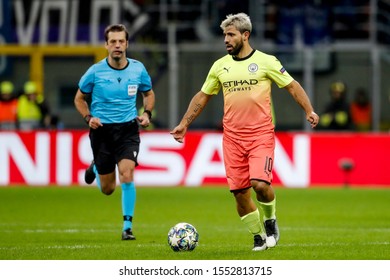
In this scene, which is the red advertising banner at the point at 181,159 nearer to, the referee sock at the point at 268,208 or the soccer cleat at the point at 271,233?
the soccer cleat at the point at 271,233

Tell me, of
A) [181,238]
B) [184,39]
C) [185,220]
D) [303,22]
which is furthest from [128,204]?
[303,22]

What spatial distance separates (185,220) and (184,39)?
1283 cm

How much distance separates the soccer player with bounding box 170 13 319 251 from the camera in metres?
11.9

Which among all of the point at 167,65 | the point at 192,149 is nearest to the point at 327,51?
the point at 167,65

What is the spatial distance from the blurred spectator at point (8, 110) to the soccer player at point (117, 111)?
13814 mm

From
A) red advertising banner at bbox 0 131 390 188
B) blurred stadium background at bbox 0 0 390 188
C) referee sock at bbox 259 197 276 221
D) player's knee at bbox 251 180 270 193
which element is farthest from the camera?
blurred stadium background at bbox 0 0 390 188

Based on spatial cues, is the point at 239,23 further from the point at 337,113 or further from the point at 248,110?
the point at 337,113

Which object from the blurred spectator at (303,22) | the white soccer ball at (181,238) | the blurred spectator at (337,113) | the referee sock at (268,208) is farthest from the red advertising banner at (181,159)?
the white soccer ball at (181,238)

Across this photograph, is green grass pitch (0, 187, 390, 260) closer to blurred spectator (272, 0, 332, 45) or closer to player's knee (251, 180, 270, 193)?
player's knee (251, 180, 270, 193)

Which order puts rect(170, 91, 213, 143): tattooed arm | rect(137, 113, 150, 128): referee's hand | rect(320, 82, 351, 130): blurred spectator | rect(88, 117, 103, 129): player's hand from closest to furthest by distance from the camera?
1. rect(170, 91, 213, 143): tattooed arm
2. rect(137, 113, 150, 128): referee's hand
3. rect(88, 117, 103, 129): player's hand
4. rect(320, 82, 351, 130): blurred spectator

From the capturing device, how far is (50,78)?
29766 mm

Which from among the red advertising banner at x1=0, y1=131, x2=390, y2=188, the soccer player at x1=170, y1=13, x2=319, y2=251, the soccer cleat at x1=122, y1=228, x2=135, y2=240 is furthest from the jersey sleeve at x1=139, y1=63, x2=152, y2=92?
the red advertising banner at x1=0, y1=131, x2=390, y2=188

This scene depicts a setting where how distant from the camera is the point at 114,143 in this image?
1420 cm

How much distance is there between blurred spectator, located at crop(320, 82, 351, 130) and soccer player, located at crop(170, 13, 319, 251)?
14.9 meters
